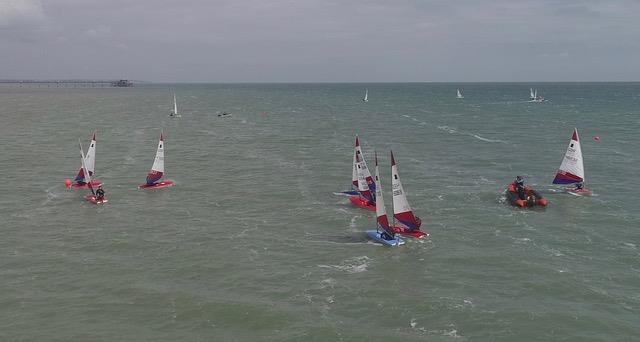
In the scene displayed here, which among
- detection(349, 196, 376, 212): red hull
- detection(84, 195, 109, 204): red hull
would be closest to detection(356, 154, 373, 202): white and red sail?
detection(349, 196, 376, 212): red hull

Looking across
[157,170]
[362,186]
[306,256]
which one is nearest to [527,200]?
[362,186]

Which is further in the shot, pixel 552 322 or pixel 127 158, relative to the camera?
pixel 127 158

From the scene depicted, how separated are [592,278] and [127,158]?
7411 cm

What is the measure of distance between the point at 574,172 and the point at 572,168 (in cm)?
54

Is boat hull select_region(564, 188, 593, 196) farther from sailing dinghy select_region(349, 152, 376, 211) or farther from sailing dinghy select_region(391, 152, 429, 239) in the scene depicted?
sailing dinghy select_region(391, 152, 429, 239)

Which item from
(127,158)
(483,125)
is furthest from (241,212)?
(483,125)

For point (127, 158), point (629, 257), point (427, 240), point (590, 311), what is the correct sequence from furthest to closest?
1. point (127, 158)
2. point (427, 240)
3. point (629, 257)
4. point (590, 311)

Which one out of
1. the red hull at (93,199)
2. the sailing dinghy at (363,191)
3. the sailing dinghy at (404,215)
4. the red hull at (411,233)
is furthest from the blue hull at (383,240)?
the red hull at (93,199)

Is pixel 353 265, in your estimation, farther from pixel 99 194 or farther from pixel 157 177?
pixel 157 177

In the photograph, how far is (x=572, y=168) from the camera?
222ft

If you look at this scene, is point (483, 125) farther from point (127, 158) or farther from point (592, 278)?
point (592, 278)

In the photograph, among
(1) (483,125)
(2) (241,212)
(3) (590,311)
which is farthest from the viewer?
(1) (483,125)

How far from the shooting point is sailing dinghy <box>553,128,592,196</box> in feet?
221

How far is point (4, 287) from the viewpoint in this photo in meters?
39.5
